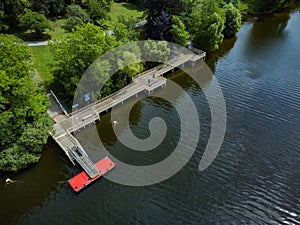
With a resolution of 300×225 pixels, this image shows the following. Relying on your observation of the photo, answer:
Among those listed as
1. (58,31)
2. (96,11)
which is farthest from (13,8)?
(96,11)

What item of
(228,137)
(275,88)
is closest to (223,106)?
(228,137)

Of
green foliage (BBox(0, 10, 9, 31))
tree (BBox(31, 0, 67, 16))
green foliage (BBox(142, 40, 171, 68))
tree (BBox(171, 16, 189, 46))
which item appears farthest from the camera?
tree (BBox(31, 0, 67, 16))

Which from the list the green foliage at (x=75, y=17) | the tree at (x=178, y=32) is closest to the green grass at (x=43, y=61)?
the green foliage at (x=75, y=17)

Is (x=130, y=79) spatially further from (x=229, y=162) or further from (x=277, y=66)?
(x=277, y=66)

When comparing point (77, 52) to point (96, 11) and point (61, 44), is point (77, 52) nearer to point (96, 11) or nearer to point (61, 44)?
point (61, 44)

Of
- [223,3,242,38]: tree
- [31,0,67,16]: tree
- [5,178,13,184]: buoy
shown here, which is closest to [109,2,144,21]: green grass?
[31,0,67,16]: tree

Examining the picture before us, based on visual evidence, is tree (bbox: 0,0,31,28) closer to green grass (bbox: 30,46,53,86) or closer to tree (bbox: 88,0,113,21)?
green grass (bbox: 30,46,53,86)

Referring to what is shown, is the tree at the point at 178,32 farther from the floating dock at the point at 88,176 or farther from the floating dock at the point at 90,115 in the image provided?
the floating dock at the point at 88,176
